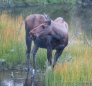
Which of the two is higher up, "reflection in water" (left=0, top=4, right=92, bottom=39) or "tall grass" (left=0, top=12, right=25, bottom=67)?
"tall grass" (left=0, top=12, right=25, bottom=67)

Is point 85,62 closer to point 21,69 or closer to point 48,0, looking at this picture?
point 21,69

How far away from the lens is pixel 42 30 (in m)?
8.61

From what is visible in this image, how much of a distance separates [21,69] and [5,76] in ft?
2.50

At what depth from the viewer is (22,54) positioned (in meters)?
10.9

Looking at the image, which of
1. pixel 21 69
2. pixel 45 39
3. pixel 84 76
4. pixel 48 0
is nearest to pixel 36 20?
pixel 45 39

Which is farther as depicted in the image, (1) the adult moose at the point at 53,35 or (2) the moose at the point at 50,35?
(1) the adult moose at the point at 53,35

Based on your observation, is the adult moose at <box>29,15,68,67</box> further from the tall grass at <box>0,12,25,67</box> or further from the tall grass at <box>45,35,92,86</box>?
the tall grass at <box>0,12,25,67</box>

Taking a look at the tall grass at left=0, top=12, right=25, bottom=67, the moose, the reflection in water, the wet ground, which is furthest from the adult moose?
the reflection in water

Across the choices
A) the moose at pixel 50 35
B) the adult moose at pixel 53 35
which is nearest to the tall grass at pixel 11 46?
the moose at pixel 50 35

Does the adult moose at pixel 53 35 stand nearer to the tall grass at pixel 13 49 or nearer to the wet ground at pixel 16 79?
the wet ground at pixel 16 79

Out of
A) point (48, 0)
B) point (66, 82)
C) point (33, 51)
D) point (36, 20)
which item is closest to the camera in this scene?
point (66, 82)

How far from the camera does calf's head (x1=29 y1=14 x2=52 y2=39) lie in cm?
846

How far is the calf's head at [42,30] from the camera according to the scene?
846 cm

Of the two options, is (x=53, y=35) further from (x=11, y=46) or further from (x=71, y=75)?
(x=11, y=46)
